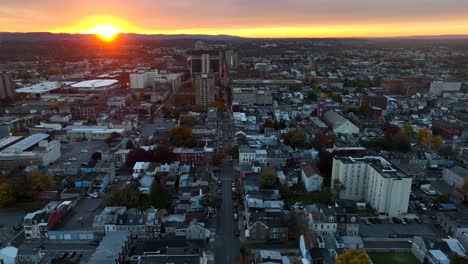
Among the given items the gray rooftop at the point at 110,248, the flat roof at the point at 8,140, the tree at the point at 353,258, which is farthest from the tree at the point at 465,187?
the flat roof at the point at 8,140

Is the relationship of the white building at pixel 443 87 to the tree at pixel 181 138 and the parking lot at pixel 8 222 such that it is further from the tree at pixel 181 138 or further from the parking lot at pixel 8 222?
the parking lot at pixel 8 222

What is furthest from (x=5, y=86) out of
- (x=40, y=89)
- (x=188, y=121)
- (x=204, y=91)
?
(x=188, y=121)

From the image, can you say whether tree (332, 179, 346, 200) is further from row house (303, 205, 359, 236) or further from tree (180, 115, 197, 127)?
tree (180, 115, 197, 127)

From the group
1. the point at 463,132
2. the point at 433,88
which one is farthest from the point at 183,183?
the point at 433,88

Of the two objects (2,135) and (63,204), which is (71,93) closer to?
(2,135)

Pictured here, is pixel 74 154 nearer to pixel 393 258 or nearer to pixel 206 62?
pixel 393 258
